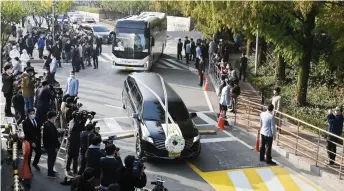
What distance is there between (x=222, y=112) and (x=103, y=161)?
352 inches

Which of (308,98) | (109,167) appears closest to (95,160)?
(109,167)

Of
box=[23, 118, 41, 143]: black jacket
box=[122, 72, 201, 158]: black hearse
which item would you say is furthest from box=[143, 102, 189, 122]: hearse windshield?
box=[23, 118, 41, 143]: black jacket

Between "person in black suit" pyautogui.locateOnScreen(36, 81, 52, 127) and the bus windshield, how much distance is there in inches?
476

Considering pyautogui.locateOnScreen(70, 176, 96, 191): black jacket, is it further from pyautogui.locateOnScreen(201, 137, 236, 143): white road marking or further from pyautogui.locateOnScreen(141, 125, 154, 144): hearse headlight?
pyautogui.locateOnScreen(201, 137, 236, 143): white road marking

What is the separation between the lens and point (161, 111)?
14781 millimetres

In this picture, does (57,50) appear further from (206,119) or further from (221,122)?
(221,122)

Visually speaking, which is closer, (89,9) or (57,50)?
(57,50)

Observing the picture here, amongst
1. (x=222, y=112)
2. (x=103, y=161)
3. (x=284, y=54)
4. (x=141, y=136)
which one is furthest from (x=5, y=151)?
(x=284, y=54)

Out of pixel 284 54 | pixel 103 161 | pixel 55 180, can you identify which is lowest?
pixel 55 180

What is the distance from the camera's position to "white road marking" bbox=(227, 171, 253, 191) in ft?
40.4

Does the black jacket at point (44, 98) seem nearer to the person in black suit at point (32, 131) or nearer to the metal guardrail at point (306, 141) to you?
the person in black suit at point (32, 131)

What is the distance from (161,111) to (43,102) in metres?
3.56

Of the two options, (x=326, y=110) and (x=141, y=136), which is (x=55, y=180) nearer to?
(x=141, y=136)

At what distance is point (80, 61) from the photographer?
88.9ft
